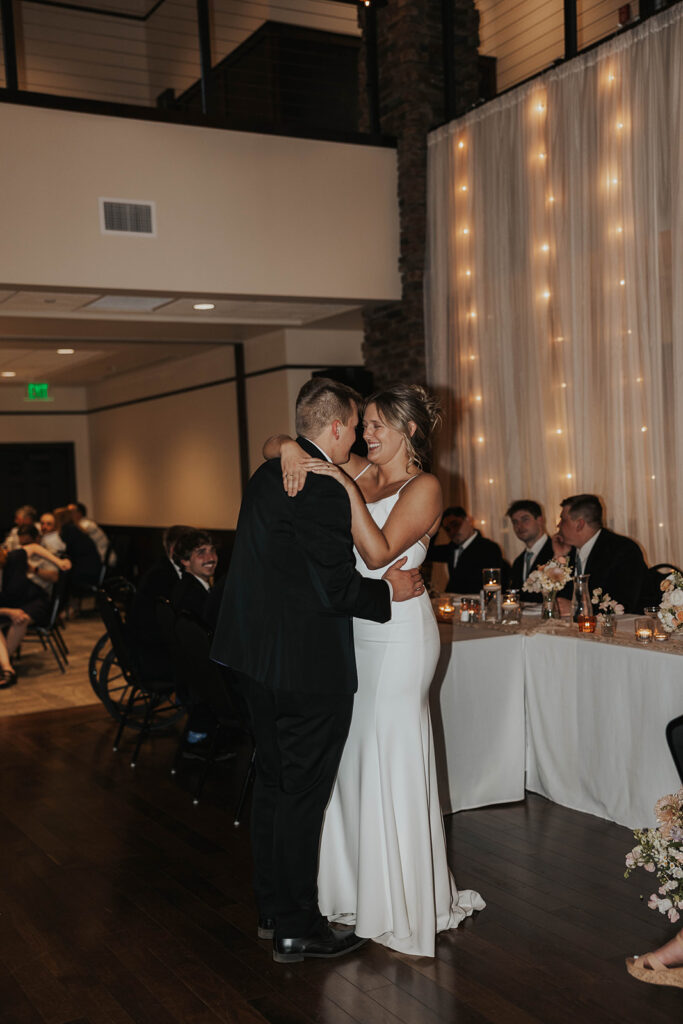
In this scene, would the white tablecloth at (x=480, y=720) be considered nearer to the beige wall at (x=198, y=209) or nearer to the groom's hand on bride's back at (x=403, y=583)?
the groom's hand on bride's back at (x=403, y=583)

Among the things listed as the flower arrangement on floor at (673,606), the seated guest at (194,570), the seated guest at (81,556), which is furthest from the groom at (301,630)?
the seated guest at (81,556)

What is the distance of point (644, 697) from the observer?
13.1ft

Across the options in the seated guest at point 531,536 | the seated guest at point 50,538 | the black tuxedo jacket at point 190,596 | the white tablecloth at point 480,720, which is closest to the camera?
the white tablecloth at point 480,720

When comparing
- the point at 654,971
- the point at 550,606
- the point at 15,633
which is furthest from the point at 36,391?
the point at 654,971

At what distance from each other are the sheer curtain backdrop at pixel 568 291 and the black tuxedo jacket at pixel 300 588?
3.46 meters

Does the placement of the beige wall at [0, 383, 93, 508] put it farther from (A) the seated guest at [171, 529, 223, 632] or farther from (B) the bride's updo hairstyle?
(B) the bride's updo hairstyle

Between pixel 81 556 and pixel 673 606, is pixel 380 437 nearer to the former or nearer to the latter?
pixel 673 606

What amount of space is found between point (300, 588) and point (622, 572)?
2.82 meters

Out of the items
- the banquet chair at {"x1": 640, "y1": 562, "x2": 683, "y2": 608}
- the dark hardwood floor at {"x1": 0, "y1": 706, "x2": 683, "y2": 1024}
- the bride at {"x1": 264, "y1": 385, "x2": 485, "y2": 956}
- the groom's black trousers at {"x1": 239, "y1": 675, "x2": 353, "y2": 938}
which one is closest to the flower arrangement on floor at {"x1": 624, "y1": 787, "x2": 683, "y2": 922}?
the dark hardwood floor at {"x1": 0, "y1": 706, "x2": 683, "y2": 1024}

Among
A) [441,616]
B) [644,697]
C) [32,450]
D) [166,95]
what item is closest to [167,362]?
[166,95]

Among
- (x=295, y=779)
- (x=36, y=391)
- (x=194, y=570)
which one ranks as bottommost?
(x=295, y=779)

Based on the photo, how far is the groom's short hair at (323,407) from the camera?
2.96 m

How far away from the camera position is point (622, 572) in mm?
5230

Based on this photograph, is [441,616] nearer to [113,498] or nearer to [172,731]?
[172,731]
